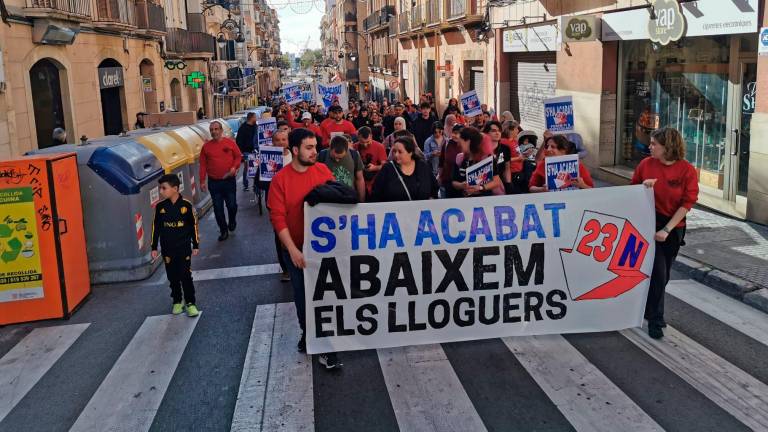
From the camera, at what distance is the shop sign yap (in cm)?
1134

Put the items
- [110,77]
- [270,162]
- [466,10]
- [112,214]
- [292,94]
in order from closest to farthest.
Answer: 1. [112,214]
2. [270,162]
3. [292,94]
4. [110,77]
5. [466,10]

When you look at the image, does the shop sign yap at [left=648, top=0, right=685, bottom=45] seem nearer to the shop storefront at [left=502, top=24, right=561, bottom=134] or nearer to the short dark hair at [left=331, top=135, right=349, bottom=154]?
the shop storefront at [left=502, top=24, right=561, bottom=134]

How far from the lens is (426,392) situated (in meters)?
5.02

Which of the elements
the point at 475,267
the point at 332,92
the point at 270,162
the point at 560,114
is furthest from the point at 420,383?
the point at 332,92

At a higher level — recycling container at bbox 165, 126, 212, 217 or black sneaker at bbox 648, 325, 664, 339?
recycling container at bbox 165, 126, 212, 217

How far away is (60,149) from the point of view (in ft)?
28.9

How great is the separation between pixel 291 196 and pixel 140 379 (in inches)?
72.7

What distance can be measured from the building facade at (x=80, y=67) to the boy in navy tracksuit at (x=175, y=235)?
10097 mm

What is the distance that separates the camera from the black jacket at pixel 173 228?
22.2 ft

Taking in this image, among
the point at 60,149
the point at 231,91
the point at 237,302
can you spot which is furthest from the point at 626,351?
the point at 231,91

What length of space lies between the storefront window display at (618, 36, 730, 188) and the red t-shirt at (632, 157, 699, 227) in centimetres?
573

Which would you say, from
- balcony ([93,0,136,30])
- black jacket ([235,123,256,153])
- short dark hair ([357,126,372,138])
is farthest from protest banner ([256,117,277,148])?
balcony ([93,0,136,30])

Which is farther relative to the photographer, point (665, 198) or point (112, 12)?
point (112, 12)

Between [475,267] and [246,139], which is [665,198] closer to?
[475,267]
